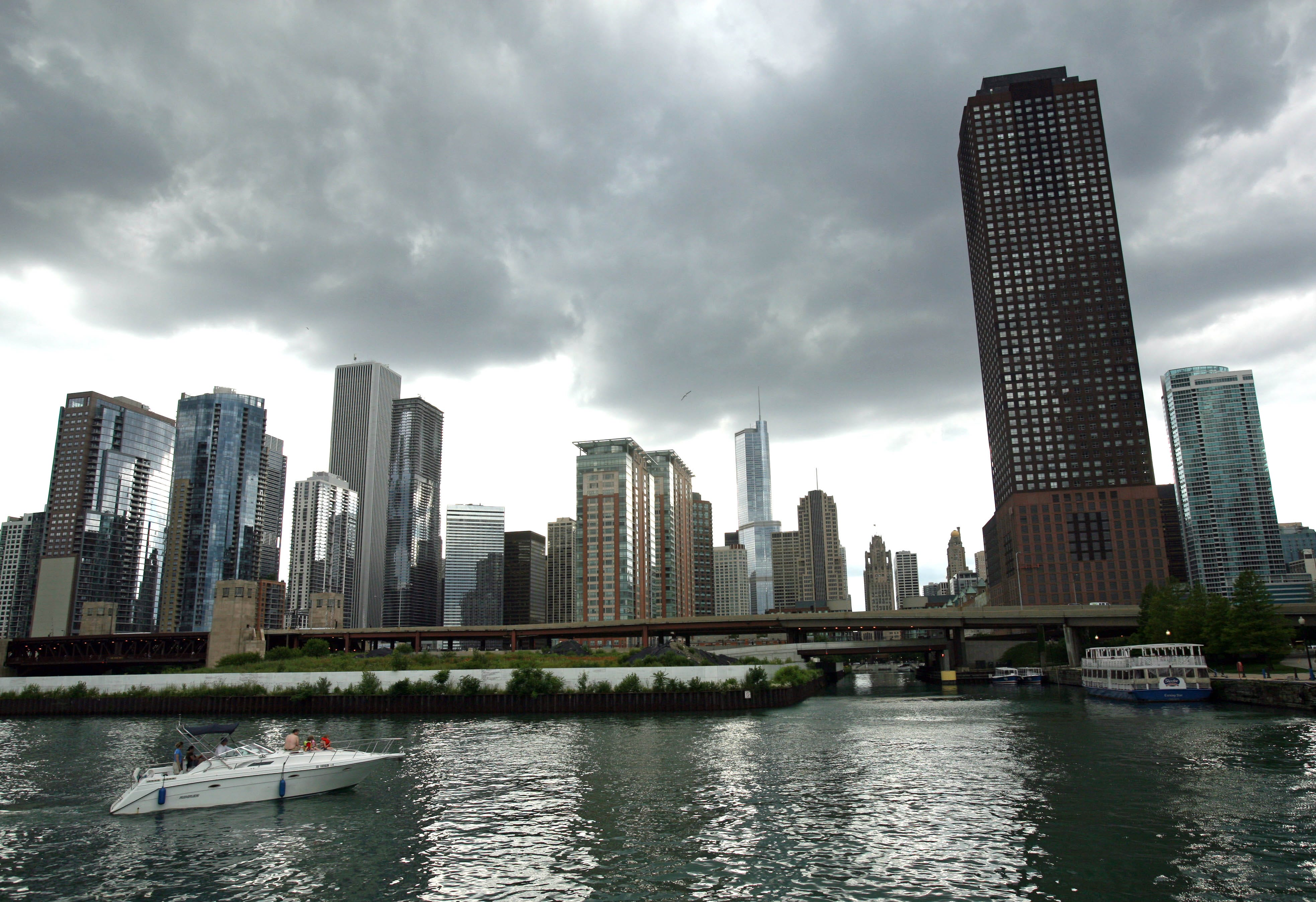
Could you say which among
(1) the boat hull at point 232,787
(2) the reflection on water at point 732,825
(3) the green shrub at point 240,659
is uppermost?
(3) the green shrub at point 240,659

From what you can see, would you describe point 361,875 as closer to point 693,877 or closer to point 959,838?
point 693,877

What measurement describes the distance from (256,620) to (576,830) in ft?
555

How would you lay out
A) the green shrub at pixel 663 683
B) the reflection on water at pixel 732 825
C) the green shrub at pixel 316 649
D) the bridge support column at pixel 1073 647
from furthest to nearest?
the bridge support column at pixel 1073 647 < the green shrub at pixel 316 649 < the green shrub at pixel 663 683 < the reflection on water at pixel 732 825

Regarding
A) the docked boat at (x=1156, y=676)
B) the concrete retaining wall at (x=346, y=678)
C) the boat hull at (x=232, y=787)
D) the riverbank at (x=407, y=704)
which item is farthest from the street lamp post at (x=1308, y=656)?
the boat hull at (x=232, y=787)

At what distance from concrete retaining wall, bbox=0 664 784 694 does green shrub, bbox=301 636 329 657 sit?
3757cm

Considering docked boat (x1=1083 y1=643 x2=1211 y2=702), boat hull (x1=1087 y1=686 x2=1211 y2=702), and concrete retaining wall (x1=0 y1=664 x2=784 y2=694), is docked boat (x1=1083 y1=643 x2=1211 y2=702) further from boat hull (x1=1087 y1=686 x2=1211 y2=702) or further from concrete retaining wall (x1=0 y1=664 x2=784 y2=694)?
concrete retaining wall (x1=0 y1=664 x2=784 y2=694)

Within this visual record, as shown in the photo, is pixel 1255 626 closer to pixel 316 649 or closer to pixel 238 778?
pixel 238 778

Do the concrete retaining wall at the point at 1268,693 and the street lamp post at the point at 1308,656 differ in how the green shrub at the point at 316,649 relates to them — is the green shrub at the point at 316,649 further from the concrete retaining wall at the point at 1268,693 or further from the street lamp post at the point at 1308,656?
the street lamp post at the point at 1308,656

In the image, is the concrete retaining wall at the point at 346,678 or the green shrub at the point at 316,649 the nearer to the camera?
the concrete retaining wall at the point at 346,678

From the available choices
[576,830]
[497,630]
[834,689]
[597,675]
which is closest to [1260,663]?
[834,689]

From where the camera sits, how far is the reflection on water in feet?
93.7

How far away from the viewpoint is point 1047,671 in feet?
521

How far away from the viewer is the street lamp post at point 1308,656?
8288 cm

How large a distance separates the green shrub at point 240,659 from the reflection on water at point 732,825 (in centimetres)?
8405
